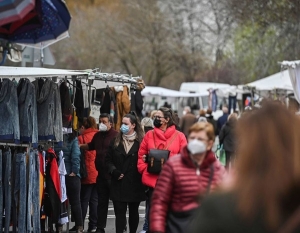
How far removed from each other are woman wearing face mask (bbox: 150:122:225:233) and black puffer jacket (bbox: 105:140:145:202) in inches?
169

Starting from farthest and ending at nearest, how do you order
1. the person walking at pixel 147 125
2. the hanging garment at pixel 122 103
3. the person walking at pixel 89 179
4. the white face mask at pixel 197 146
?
the hanging garment at pixel 122 103, the person walking at pixel 147 125, the person walking at pixel 89 179, the white face mask at pixel 197 146

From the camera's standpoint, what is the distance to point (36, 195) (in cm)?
1062

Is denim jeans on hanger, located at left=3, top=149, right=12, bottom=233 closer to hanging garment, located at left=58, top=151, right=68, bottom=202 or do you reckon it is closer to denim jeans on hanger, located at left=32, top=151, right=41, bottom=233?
denim jeans on hanger, located at left=32, top=151, right=41, bottom=233

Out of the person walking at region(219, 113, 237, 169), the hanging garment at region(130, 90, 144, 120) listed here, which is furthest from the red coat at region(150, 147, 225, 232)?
the person walking at region(219, 113, 237, 169)

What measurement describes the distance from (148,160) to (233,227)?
23.7 ft

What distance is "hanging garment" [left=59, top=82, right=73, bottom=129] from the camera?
11.6 metres

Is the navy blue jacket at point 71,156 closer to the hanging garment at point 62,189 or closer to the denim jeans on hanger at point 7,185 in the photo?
the hanging garment at point 62,189

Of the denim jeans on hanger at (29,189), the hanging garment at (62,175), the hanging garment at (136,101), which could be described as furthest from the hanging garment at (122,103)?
the denim jeans on hanger at (29,189)

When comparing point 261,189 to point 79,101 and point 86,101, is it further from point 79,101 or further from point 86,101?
point 86,101

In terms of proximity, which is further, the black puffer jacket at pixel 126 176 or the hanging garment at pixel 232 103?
the hanging garment at pixel 232 103

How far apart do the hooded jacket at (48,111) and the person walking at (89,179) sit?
1829mm

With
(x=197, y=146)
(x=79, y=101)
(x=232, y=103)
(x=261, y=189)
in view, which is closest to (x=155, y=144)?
(x=79, y=101)

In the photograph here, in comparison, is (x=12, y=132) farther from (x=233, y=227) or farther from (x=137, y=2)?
(x=137, y=2)

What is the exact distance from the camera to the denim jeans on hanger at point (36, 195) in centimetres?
1057
